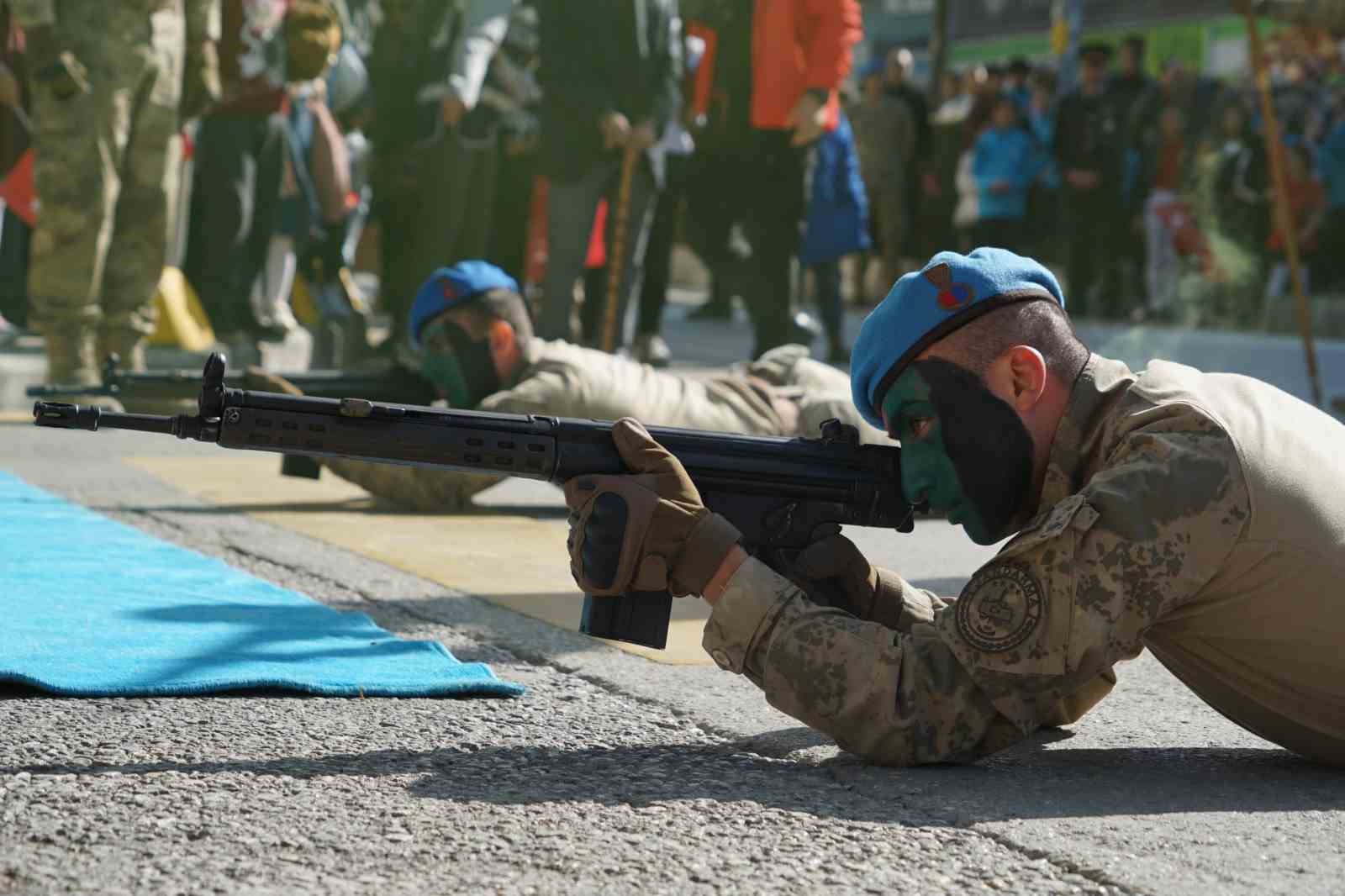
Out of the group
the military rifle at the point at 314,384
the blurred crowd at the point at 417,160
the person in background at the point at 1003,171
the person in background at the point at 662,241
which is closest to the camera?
the military rifle at the point at 314,384

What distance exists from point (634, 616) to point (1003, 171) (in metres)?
13.8

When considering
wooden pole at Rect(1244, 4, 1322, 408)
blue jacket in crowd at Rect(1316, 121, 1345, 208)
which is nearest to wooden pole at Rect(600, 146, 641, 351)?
wooden pole at Rect(1244, 4, 1322, 408)

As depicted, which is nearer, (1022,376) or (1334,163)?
(1022,376)

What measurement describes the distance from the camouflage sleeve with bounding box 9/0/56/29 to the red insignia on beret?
6345 millimetres

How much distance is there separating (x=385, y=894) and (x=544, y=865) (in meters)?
0.22

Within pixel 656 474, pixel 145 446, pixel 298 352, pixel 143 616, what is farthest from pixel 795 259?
pixel 656 474

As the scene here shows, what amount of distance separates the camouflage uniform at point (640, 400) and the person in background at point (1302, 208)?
30.6 feet

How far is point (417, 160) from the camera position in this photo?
1130cm

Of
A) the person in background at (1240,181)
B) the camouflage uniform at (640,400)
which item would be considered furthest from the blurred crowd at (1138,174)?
the camouflage uniform at (640,400)

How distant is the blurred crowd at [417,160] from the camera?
888 cm

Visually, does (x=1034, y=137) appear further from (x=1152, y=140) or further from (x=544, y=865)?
(x=544, y=865)

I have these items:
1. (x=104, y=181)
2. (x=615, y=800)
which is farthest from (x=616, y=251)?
(x=615, y=800)

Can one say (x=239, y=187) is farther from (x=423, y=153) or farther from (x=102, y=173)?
(x=102, y=173)

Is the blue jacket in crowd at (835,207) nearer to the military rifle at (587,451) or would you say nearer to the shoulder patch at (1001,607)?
the military rifle at (587,451)
